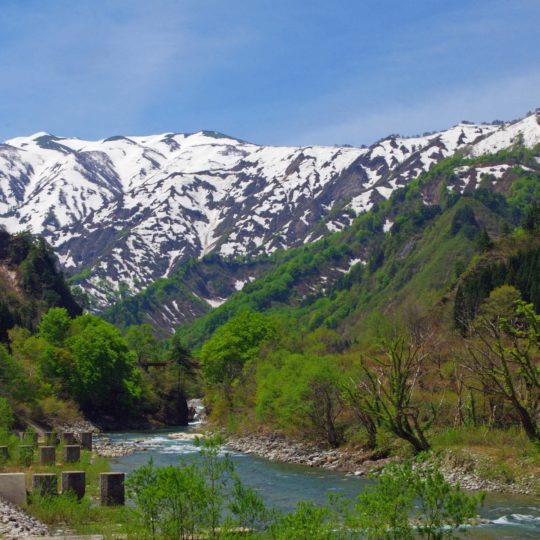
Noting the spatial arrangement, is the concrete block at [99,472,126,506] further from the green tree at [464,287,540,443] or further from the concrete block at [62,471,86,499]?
the green tree at [464,287,540,443]

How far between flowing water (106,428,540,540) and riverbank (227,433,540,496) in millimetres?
1446

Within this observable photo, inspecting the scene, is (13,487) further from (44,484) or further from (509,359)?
(509,359)

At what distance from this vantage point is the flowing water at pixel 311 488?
34.7 meters

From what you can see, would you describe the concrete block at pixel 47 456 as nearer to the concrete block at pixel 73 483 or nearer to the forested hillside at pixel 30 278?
the concrete block at pixel 73 483

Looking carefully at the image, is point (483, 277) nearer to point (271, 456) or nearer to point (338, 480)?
point (271, 456)

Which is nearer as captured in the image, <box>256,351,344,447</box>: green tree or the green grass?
the green grass

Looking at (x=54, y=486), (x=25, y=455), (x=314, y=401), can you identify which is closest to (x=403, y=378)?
(x=314, y=401)

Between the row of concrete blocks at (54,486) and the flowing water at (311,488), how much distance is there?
2528 mm

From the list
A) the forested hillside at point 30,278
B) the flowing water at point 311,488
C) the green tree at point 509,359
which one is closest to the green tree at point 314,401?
the flowing water at point 311,488

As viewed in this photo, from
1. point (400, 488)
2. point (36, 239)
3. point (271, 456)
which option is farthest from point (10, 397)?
point (36, 239)

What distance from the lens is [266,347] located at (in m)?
99.1

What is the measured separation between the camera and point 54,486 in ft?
104

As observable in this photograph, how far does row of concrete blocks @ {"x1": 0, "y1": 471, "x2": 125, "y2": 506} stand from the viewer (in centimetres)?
3033

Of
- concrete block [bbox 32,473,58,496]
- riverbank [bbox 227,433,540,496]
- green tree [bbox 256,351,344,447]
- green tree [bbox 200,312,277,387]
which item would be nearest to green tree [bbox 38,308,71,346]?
green tree [bbox 200,312,277,387]
